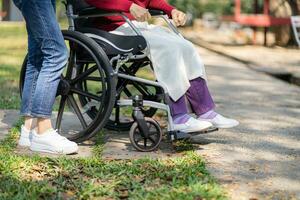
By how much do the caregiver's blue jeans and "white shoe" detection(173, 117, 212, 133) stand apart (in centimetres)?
72

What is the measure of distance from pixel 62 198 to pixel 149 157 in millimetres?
797

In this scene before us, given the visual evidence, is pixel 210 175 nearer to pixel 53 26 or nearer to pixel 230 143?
pixel 230 143

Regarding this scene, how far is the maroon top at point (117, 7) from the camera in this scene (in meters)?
3.60

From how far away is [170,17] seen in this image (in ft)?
13.1

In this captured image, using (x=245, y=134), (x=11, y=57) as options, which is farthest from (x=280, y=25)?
(x=245, y=134)

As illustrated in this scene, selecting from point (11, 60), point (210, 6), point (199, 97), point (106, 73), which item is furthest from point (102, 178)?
point (210, 6)

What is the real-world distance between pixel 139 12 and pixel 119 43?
8.7 inches

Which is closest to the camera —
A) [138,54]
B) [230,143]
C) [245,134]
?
[138,54]

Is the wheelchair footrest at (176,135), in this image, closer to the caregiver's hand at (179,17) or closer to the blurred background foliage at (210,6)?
the caregiver's hand at (179,17)

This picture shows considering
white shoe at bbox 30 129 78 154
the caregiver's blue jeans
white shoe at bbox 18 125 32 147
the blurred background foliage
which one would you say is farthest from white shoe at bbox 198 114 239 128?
the blurred background foliage

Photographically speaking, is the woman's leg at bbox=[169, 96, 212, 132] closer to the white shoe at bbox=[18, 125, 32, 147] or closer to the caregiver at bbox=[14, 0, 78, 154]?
the caregiver at bbox=[14, 0, 78, 154]

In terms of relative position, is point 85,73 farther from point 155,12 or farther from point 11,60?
point 11,60

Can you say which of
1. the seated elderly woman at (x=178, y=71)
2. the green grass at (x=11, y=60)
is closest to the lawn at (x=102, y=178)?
the seated elderly woman at (x=178, y=71)

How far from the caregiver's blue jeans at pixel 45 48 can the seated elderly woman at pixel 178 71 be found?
0.33m
